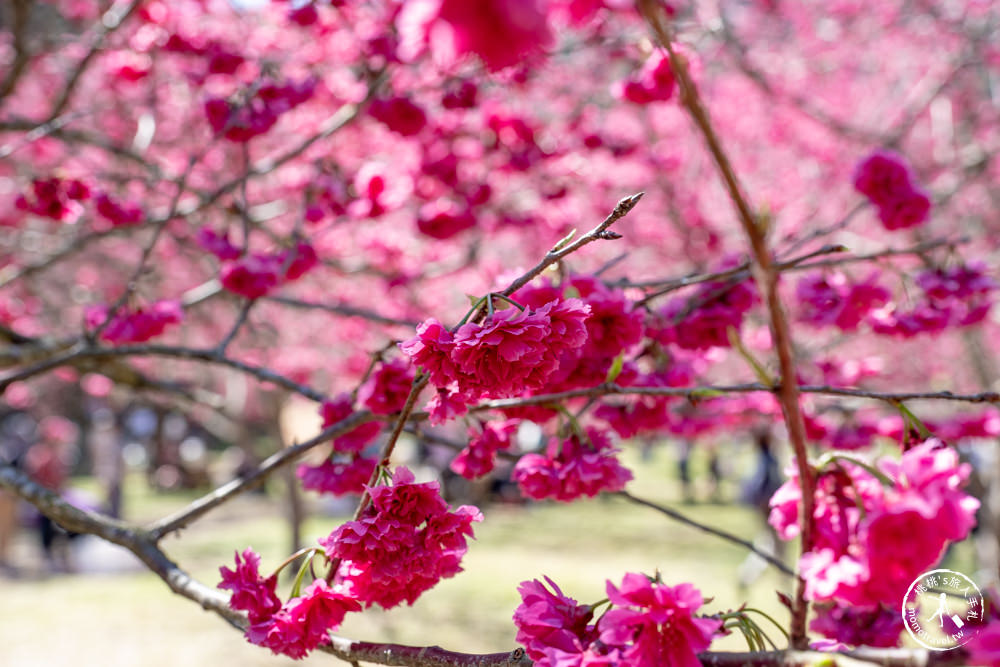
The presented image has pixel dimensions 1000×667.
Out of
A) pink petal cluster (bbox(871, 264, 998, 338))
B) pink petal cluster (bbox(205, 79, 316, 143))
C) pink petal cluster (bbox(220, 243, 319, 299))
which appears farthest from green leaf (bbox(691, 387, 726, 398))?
pink petal cluster (bbox(205, 79, 316, 143))

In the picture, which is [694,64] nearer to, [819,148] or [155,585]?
[819,148]

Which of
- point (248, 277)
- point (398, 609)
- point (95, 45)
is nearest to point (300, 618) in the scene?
point (248, 277)

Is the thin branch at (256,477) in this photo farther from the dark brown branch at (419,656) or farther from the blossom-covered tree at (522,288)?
the dark brown branch at (419,656)

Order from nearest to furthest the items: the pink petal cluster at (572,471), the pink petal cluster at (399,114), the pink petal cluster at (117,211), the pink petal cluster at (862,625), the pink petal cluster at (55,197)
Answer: the pink petal cluster at (862,625) → the pink petal cluster at (572,471) → the pink petal cluster at (55,197) → the pink petal cluster at (117,211) → the pink petal cluster at (399,114)

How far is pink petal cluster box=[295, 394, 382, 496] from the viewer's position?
189 cm

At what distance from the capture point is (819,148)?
375 inches

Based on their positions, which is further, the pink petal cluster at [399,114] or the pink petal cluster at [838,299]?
the pink petal cluster at [399,114]

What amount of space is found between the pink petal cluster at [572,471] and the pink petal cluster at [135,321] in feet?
5.90

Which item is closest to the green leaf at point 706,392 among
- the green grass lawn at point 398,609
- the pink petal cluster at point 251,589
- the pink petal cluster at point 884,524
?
the pink petal cluster at point 884,524

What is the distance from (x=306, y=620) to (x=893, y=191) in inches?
109

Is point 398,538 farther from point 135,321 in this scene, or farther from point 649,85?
point 649,85

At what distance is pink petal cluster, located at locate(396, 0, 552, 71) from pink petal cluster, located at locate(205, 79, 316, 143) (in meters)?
2.66

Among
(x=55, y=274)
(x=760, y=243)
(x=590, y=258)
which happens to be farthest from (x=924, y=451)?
(x=55, y=274)

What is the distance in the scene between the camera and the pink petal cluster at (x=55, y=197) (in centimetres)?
339
